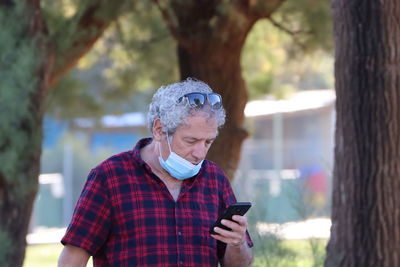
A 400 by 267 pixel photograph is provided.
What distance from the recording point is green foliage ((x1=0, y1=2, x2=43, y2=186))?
22.1 ft

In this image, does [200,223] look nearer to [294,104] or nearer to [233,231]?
[233,231]

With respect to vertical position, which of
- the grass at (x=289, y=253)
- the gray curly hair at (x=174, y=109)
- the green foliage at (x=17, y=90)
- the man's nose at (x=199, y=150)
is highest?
the green foliage at (x=17, y=90)

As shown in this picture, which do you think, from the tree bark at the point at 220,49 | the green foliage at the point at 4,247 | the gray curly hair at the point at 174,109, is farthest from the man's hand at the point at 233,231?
the tree bark at the point at 220,49

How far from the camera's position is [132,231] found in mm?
3457

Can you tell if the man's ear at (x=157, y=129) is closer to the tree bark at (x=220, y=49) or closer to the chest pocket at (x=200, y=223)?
the chest pocket at (x=200, y=223)

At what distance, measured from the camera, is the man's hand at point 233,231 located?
11.1 ft

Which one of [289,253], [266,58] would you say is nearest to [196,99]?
[289,253]

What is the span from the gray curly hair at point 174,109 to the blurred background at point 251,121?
328 cm

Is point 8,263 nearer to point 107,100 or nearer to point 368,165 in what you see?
point 368,165

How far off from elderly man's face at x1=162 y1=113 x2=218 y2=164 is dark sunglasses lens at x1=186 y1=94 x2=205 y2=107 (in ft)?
0.15

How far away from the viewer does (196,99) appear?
138 inches

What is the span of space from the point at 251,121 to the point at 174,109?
40.7ft

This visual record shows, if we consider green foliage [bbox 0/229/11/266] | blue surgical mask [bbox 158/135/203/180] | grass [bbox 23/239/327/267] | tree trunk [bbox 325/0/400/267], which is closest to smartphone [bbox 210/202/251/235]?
blue surgical mask [bbox 158/135/203/180]

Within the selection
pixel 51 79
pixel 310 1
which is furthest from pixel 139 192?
pixel 310 1
